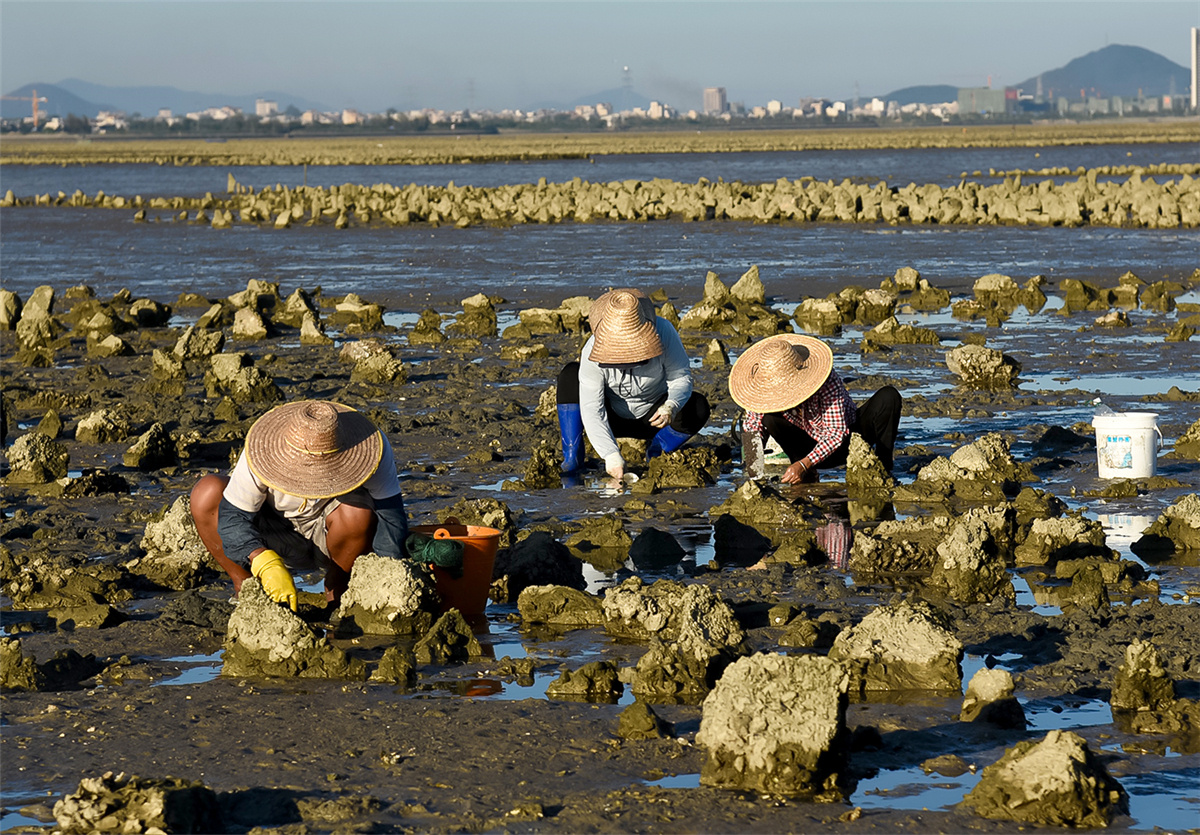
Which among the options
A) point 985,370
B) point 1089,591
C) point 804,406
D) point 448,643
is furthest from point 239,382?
point 1089,591

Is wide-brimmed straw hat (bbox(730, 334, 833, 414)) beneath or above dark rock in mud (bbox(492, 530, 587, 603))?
above

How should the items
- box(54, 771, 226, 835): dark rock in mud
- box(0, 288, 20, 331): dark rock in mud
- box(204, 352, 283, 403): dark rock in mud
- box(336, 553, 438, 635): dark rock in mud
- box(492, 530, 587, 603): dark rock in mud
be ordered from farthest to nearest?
box(0, 288, 20, 331): dark rock in mud, box(204, 352, 283, 403): dark rock in mud, box(492, 530, 587, 603): dark rock in mud, box(336, 553, 438, 635): dark rock in mud, box(54, 771, 226, 835): dark rock in mud

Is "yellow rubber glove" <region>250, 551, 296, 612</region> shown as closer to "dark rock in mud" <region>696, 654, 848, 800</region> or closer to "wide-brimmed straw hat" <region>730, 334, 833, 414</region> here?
"dark rock in mud" <region>696, 654, 848, 800</region>

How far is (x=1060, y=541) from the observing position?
7125 mm

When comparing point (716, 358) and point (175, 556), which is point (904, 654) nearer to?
point (175, 556)

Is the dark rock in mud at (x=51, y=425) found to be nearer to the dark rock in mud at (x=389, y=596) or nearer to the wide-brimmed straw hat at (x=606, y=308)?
the wide-brimmed straw hat at (x=606, y=308)

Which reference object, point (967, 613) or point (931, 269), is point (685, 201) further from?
point (967, 613)

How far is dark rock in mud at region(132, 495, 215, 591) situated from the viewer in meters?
7.09

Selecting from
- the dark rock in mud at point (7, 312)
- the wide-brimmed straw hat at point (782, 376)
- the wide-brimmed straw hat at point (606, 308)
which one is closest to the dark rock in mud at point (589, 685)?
the wide-brimmed straw hat at point (782, 376)

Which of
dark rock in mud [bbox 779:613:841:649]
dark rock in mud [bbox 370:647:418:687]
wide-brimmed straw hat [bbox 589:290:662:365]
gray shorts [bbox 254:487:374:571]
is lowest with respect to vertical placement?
dark rock in mud [bbox 779:613:841:649]

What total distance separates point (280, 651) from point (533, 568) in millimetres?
1500

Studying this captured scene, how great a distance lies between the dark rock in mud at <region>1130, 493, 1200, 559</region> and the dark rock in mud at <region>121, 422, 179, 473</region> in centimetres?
591

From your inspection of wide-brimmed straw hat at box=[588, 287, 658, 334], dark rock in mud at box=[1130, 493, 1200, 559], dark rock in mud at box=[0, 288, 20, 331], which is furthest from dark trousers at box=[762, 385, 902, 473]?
dark rock in mud at box=[0, 288, 20, 331]

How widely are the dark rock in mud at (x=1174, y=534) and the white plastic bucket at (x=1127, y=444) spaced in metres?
1.22
